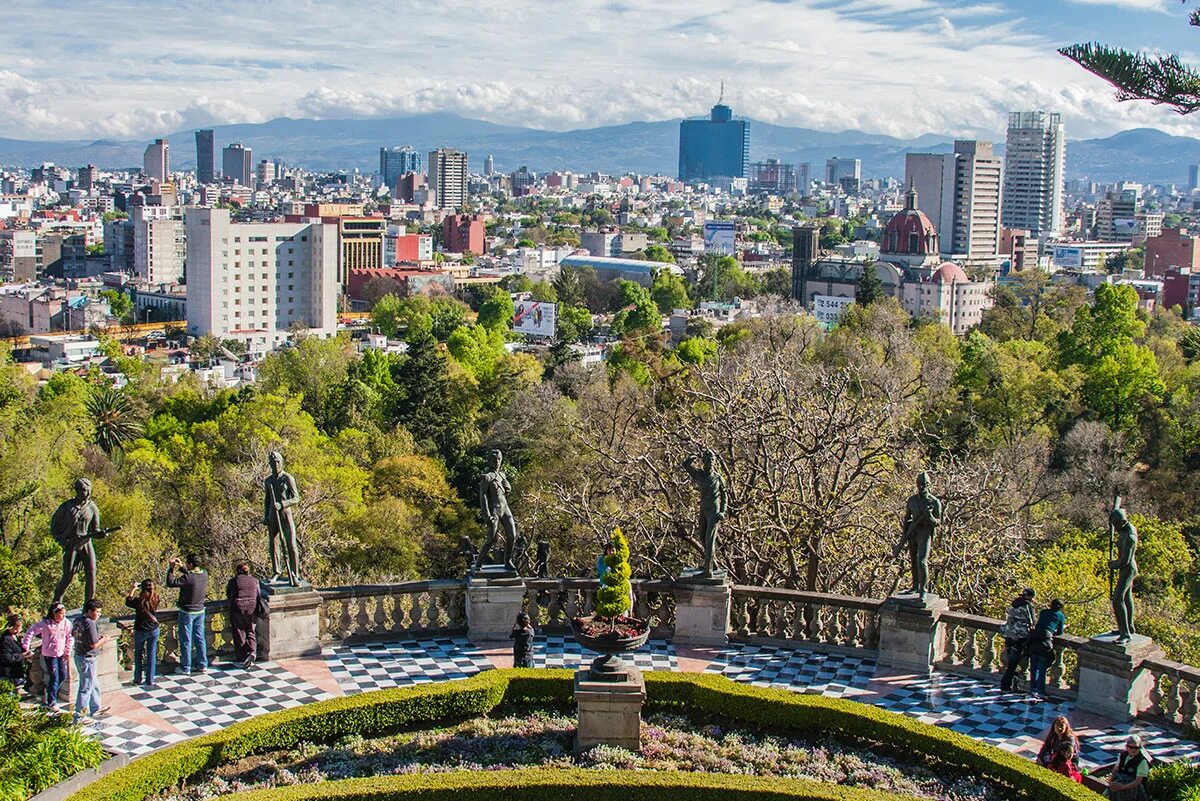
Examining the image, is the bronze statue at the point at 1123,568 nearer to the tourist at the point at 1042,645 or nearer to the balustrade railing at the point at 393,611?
the tourist at the point at 1042,645

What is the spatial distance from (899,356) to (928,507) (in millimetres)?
43350

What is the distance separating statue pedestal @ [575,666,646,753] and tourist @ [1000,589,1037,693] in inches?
226

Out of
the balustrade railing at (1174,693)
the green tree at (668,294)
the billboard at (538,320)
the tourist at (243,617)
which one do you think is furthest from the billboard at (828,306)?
the tourist at (243,617)

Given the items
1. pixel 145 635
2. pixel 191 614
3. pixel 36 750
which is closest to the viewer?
pixel 36 750

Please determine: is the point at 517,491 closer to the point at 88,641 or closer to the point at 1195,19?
the point at 88,641

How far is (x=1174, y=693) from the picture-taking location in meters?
17.1

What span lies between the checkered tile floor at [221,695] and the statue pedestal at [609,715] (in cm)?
398

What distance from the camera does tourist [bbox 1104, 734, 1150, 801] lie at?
14.0 metres

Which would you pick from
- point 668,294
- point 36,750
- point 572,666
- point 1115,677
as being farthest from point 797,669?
point 668,294

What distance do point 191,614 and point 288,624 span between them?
1.50 metres

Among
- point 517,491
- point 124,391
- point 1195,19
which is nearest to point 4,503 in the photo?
point 517,491

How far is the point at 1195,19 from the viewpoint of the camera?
14.1 meters

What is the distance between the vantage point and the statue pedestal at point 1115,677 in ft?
56.6

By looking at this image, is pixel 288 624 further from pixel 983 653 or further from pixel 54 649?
pixel 983 653
